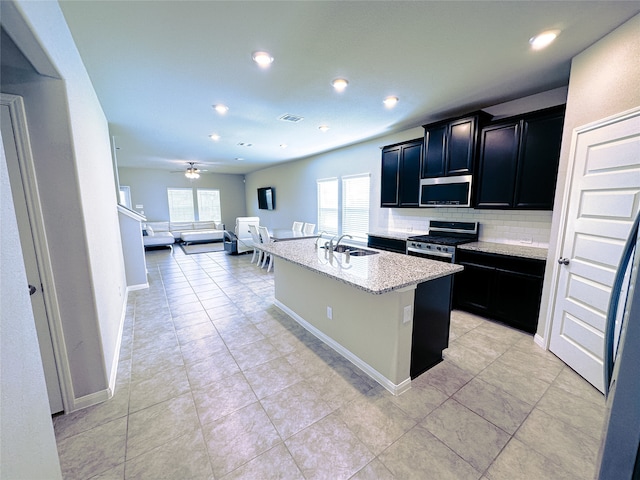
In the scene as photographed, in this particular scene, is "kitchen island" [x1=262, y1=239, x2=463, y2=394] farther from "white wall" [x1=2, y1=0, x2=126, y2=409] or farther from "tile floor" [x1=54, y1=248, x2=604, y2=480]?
"white wall" [x1=2, y1=0, x2=126, y2=409]

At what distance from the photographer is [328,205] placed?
6.28 meters

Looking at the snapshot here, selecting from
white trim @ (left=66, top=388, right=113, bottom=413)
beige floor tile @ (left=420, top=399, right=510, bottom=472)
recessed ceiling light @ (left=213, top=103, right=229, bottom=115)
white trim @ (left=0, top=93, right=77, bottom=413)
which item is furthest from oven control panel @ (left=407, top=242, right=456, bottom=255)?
white trim @ (left=0, top=93, right=77, bottom=413)

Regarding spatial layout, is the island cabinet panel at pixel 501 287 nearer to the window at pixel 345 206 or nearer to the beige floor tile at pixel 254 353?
the window at pixel 345 206

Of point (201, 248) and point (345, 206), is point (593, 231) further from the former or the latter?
point (201, 248)

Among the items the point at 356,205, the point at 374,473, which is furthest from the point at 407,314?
A: the point at 356,205

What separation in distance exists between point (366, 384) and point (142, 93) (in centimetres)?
367

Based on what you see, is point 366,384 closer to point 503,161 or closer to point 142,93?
point 503,161

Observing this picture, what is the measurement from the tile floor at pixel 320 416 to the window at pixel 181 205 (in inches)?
293

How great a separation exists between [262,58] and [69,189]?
1708 millimetres

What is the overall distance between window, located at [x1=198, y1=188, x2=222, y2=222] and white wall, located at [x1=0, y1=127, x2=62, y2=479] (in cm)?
971

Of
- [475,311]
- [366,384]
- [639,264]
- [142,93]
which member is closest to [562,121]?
[475,311]

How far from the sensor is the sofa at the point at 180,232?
7.81 meters

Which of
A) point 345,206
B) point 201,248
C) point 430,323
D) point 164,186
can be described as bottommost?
point 201,248

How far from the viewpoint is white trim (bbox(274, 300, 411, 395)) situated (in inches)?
79.2
